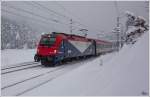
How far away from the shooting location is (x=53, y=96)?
29.8 ft

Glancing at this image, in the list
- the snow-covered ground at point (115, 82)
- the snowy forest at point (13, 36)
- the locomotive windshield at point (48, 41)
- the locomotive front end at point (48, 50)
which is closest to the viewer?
the snow-covered ground at point (115, 82)

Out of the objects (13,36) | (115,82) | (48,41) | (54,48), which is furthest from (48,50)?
(13,36)

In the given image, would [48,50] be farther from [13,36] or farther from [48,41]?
[13,36]

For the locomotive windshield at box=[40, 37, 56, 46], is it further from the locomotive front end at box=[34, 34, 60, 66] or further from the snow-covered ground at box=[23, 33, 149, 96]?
the snow-covered ground at box=[23, 33, 149, 96]

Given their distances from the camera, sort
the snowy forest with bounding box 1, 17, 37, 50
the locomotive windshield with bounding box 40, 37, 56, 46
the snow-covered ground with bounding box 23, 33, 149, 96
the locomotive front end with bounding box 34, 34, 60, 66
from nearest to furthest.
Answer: the snow-covered ground with bounding box 23, 33, 149, 96 → the locomotive front end with bounding box 34, 34, 60, 66 → the locomotive windshield with bounding box 40, 37, 56, 46 → the snowy forest with bounding box 1, 17, 37, 50

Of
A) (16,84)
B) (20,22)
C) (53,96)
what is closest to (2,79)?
(16,84)

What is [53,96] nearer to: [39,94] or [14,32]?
[39,94]

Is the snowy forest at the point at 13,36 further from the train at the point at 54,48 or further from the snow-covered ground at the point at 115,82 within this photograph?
the snow-covered ground at the point at 115,82

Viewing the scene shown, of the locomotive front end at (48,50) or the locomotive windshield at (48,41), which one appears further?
the locomotive windshield at (48,41)

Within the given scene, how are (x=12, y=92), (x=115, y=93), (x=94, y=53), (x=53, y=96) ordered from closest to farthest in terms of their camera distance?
(x=115, y=93) → (x=53, y=96) → (x=12, y=92) → (x=94, y=53)

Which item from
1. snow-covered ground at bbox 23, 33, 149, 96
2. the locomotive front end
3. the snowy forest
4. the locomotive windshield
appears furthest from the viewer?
the snowy forest

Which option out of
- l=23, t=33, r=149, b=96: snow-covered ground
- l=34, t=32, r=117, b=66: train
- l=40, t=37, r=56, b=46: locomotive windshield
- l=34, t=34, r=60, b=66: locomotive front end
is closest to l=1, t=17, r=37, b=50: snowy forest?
l=34, t=32, r=117, b=66: train

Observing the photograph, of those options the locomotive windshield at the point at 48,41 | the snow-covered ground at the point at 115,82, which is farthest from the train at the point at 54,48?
the snow-covered ground at the point at 115,82

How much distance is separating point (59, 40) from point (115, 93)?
1292 cm
